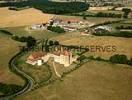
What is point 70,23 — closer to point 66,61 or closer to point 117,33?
point 117,33

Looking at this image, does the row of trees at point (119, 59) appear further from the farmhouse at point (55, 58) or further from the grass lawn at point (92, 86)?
the farmhouse at point (55, 58)

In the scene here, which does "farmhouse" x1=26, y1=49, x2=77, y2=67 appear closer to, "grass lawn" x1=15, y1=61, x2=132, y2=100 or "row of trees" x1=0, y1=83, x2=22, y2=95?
"grass lawn" x1=15, y1=61, x2=132, y2=100

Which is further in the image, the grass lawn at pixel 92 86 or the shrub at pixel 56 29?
the shrub at pixel 56 29

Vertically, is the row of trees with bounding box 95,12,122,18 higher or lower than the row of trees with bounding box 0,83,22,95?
higher

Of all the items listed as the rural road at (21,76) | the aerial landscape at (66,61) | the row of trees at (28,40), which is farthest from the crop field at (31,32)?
the rural road at (21,76)

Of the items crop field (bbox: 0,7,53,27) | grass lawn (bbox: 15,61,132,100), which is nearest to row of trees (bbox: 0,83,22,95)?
grass lawn (bbox: 15,61,132,100)

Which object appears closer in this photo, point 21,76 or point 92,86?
point 92,86

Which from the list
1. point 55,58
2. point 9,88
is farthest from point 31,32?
point 9,88
